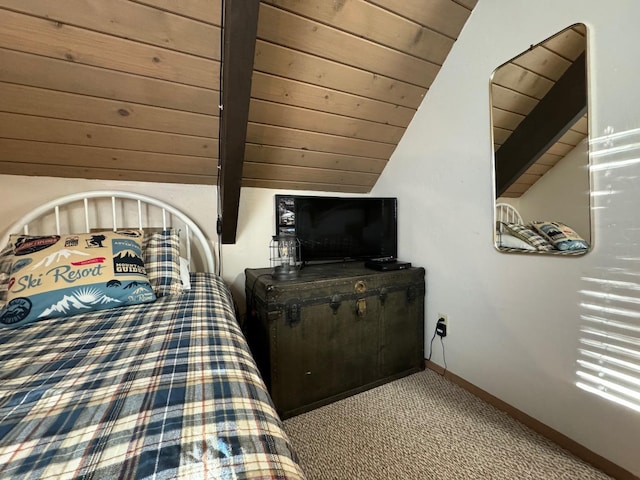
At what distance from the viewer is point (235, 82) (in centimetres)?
114

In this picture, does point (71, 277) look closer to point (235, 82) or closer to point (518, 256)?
point (235, 82)

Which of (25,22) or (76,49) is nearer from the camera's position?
(25,22)

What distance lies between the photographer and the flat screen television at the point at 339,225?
6.69 feet

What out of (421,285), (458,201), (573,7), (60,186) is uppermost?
(573,7)

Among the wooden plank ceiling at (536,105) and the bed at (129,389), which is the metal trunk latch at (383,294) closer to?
the wooden plank ceiling at (536,105)

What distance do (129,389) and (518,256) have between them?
5.65ft

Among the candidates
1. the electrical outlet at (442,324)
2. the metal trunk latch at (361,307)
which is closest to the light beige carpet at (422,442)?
the electrical outlet at (442,324)

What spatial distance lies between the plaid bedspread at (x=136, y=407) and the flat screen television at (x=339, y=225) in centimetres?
114

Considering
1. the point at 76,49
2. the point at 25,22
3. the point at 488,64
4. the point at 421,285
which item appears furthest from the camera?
the point at 421,285

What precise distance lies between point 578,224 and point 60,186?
2742mm

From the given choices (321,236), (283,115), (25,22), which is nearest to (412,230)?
(321,236)

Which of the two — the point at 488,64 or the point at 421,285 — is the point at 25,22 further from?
the point at 421,285

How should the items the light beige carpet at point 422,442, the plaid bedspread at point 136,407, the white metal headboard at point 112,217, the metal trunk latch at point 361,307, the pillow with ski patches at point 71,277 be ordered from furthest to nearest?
the metal trunk latch at point 361,307 < the white metal headboard at point 112,217 < the light beige carpet at point 422,442 < the pillow with ski patches at point 71,277 < the plaid bedspread at point 136,407

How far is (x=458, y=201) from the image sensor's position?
1791 millimetres
